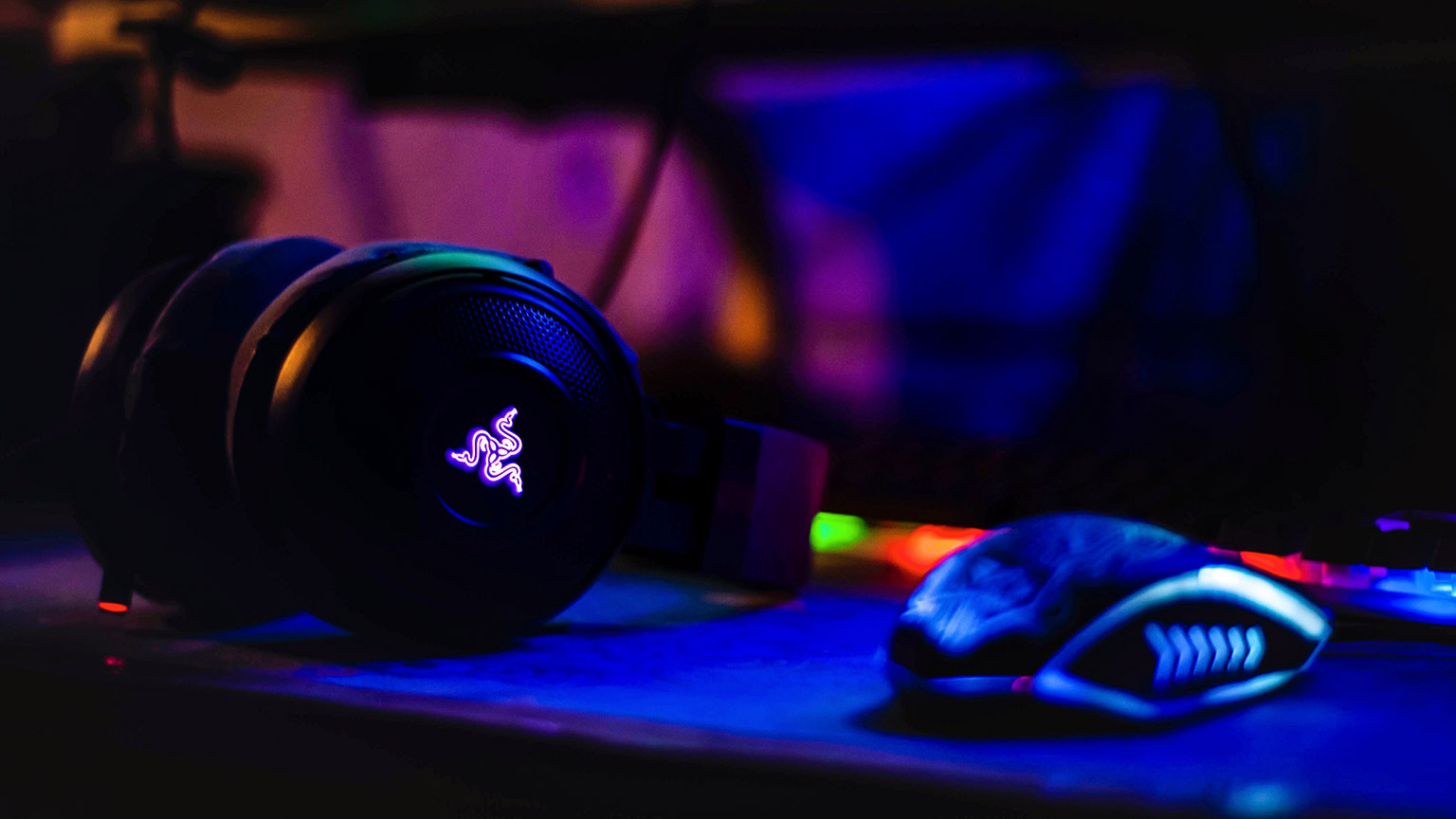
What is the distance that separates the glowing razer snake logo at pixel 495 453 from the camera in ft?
1.61

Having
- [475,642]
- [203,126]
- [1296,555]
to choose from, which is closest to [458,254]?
[475,642]

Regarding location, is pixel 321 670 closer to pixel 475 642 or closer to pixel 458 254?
pixel 475 642

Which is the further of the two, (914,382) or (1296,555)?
(914,382)

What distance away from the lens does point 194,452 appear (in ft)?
1.73

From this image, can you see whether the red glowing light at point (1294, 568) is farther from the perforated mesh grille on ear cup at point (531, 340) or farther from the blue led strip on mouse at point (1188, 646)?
the perforated mesh grille on ear cup at point (531, 340)

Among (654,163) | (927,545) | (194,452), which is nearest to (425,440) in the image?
(194,452)

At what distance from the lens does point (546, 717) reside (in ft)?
1.28

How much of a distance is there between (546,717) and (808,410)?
664 mm

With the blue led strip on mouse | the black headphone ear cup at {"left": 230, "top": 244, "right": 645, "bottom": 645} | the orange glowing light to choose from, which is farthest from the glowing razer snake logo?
Answer: the orange glowing light

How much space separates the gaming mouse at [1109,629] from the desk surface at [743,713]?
2 centimetres

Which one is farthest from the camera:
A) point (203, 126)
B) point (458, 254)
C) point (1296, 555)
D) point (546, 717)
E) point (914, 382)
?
point (203, 126)

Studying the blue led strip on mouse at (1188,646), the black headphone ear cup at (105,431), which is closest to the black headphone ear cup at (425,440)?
the black headphone ear cup at (105,431)

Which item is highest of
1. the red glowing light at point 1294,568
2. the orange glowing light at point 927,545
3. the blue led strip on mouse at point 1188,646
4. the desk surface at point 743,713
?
the red glowing light at point 1294,568

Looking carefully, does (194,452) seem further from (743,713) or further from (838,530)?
(838,530)
